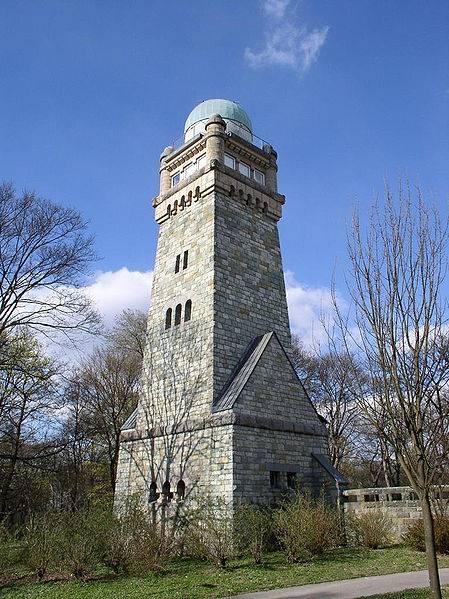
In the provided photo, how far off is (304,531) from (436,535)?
345 centimetres

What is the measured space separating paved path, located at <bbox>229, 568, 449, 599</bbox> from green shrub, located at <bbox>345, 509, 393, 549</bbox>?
12.1ft

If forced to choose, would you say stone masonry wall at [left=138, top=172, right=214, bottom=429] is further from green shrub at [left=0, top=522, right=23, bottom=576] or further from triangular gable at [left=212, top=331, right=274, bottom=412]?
green shrub at [left=0, top=522, right=23, bottom=576]

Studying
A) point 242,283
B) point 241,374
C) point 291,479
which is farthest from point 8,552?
point 242,283

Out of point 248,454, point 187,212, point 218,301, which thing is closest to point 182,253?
point 187,212

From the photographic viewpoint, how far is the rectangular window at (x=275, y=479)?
15.2m

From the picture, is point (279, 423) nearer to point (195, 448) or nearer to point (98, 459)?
point (195, 448)

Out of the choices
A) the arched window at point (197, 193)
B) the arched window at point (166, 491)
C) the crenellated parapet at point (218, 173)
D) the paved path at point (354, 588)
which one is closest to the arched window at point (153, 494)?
the arched window at point (166, 491)

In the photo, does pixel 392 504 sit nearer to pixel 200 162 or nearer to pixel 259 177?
pixel 259 177

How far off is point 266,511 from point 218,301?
269 inches

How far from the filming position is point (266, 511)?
13.9 metres

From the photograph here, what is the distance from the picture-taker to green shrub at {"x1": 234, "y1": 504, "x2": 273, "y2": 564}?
38.0 feet

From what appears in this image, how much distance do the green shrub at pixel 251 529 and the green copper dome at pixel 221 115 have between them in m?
15.9

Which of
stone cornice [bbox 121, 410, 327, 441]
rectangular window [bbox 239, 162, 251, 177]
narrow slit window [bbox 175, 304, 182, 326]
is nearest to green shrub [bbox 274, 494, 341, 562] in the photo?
stone cornice [bbox 121, 410, 327, 441]

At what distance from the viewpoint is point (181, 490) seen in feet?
51.0
